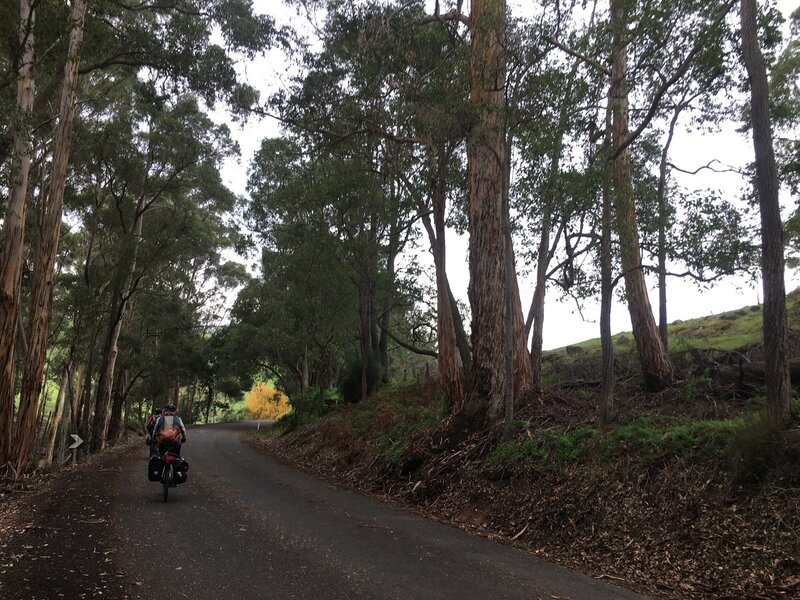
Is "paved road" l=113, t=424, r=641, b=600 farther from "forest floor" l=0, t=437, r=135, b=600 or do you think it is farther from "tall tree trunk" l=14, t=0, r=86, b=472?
"tall tree trunk" l=14, t=0, r=86, b=472

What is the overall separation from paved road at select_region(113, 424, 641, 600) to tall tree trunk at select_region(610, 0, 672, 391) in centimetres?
604

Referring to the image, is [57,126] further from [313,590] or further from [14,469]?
[313,590]

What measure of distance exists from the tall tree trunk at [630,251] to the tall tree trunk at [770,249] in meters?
2.68

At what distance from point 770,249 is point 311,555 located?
20.8 ft

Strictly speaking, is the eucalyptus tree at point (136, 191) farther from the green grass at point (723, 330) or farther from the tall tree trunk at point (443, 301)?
the green grass at point (723, 330)

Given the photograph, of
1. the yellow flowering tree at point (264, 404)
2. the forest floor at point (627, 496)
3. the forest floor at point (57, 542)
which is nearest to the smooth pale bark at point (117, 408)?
the forest floor at point (57, 542)

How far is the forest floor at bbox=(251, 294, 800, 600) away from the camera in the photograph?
5.53m

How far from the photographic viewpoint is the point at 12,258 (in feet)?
37.7

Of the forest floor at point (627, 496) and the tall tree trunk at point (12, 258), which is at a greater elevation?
the tall tree trunk at point (12, 258)

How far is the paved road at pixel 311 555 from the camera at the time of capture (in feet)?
16.4

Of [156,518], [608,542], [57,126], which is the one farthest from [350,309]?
[608,542]

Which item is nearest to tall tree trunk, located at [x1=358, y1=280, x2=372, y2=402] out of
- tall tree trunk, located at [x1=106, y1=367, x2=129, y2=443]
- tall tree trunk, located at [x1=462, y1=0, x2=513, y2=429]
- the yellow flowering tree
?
tall tree trunk, located at [x1=462, y1=0, x2=513, y2=429]

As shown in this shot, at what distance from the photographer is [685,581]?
17.7 feet

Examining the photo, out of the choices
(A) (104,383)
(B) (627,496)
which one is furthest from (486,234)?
(A) (104,383)
